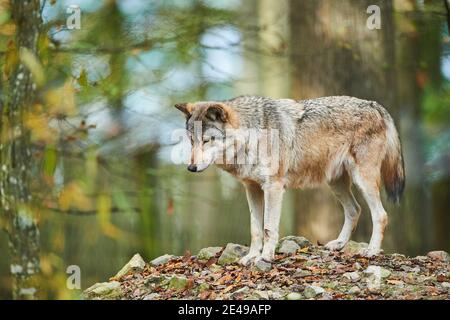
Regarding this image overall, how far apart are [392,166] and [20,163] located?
3.53 m

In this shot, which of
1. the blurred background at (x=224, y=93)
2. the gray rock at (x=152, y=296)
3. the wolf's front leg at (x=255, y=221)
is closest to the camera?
the gray rock at (x=152, y=296)

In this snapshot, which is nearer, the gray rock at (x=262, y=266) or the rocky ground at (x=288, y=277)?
the rocky ground at (x=288, y=277)

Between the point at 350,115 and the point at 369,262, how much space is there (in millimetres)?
1371

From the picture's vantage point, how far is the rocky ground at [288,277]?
430 centimetres

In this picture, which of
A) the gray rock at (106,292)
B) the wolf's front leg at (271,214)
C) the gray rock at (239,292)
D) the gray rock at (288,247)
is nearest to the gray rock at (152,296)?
the gray rock at (106,292)

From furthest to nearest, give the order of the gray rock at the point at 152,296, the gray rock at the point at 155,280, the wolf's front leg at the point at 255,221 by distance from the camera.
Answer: the wolf's front leg at the point at 255,221, the gray rock at the point at 155,280, the gray rock at the point at 152,296

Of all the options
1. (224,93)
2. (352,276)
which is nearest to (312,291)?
(352,276)

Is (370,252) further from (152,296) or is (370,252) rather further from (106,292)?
(106,292)

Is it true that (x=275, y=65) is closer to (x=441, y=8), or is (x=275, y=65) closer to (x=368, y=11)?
(x=368, y=11)

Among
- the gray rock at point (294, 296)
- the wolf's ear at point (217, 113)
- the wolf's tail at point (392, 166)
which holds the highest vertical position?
the wolf's ear at point (217, 113)

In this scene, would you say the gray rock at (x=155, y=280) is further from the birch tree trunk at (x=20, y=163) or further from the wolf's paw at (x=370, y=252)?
the wolf's paw at (x=370, y=252)

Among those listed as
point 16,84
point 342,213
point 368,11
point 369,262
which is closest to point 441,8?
point 368,11

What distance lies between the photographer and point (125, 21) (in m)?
7.13
